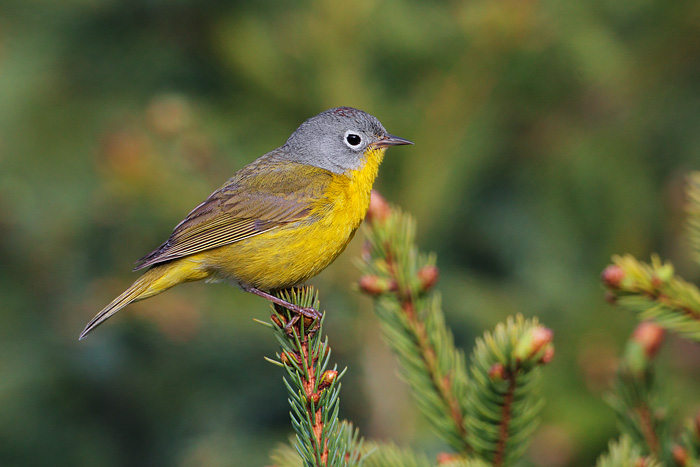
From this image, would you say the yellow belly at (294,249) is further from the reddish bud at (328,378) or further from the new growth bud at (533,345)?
the new growth bud at (533,345)

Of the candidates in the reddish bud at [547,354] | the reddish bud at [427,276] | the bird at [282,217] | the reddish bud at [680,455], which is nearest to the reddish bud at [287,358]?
the reddish bud at [427,276]

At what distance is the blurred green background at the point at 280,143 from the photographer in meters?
4.27

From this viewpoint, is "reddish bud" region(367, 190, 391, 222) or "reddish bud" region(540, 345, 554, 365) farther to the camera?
"reddish bud" region(367, 190, 391, 222)

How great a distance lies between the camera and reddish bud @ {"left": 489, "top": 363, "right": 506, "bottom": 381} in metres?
2.23

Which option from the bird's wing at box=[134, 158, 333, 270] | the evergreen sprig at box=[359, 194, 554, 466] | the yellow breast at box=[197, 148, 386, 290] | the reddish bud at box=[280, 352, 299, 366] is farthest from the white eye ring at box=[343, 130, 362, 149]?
the reddish bud at box=[280, 352, 299, 366]

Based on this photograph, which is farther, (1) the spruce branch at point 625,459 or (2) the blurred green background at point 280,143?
(2) the blurred green background at point 280,143

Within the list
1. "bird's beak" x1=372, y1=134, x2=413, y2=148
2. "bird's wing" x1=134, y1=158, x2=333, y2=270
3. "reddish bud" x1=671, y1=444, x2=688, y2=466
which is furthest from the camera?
"bird's beak" x1=372, y1=134, x2=413, y2=148

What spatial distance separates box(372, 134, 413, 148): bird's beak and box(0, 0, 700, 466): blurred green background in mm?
187

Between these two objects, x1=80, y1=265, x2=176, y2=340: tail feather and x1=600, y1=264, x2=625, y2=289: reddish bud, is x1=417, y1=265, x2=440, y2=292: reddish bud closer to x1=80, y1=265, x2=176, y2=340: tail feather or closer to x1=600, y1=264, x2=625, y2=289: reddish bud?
x1=600, y1=264, x2=625, y2=289: reddish bud

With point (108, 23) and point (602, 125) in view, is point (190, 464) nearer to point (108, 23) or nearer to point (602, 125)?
point (108, 23)

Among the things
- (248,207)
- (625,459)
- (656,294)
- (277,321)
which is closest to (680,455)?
(625,459)

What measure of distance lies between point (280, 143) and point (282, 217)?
2.62ft

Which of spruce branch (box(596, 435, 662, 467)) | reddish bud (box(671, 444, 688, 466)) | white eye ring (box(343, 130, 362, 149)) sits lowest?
spruce branch (box(596, 435, 662, 467))

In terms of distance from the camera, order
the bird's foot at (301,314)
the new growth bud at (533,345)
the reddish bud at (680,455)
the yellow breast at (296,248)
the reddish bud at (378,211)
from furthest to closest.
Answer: the yellow breast at (296,248), the reddish bud at (378,211), the bird's foot at (301,314), the reddish bud at (680,455), the new growth bud at (533,345)
